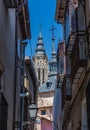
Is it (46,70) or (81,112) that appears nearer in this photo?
(81,112)

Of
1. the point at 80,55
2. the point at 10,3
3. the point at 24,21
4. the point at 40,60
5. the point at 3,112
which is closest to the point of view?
the point at 80,55

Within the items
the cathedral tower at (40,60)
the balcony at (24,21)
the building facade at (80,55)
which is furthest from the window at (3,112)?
the cathedral tower at (40,60)

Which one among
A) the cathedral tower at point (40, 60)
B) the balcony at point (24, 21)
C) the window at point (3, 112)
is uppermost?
the balcony at point (24, 21)

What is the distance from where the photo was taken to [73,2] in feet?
44.4

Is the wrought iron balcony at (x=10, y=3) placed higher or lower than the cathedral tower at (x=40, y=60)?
higher

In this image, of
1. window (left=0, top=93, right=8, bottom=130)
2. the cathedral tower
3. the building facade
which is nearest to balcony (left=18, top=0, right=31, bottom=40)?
the building facade

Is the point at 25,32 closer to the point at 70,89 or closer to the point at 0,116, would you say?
the point at 70,89

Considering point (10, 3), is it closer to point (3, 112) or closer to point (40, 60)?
point (3, 112)

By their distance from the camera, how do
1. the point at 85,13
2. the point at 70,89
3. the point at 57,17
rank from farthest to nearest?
the point at 57,17 → the point at 70,89 → the point at 85,13

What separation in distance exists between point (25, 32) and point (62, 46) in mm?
2512

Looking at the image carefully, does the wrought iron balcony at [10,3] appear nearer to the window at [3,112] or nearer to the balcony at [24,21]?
the window at [3,112]

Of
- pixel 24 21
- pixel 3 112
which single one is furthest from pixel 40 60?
pixel 3 112

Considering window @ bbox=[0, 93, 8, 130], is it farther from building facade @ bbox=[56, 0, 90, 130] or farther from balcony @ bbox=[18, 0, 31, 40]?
balcony @ bbox=[18, 0, 31, 40]

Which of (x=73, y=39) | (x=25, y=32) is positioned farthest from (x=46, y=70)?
(x=73, y=39)
